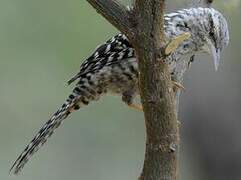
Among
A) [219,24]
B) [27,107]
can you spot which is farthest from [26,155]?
[27,107]

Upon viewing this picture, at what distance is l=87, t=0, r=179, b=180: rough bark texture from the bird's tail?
1437 millimetres

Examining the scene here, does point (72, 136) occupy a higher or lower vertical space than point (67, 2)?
lower

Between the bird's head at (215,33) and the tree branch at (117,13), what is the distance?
1.52 metres

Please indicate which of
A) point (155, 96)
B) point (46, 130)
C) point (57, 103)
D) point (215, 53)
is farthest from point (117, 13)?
point (57, 103)

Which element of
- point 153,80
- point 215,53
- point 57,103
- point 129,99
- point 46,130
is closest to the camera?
point 153,80

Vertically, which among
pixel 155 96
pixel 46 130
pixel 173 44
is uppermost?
pixel 173 44

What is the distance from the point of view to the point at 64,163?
8.66 m

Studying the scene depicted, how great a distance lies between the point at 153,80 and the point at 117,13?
13.0 inches

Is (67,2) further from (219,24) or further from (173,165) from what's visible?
(173,165)

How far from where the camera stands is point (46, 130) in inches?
209

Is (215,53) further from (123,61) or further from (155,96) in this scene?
(155,96)

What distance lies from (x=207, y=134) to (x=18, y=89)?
2.83 metres

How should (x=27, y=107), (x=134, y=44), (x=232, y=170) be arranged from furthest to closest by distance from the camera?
(x=27, y=107)
(x=232, y=170)
(x=134, y=44)

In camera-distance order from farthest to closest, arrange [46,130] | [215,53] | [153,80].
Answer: [46,130] < [215,53] < [153,80]
